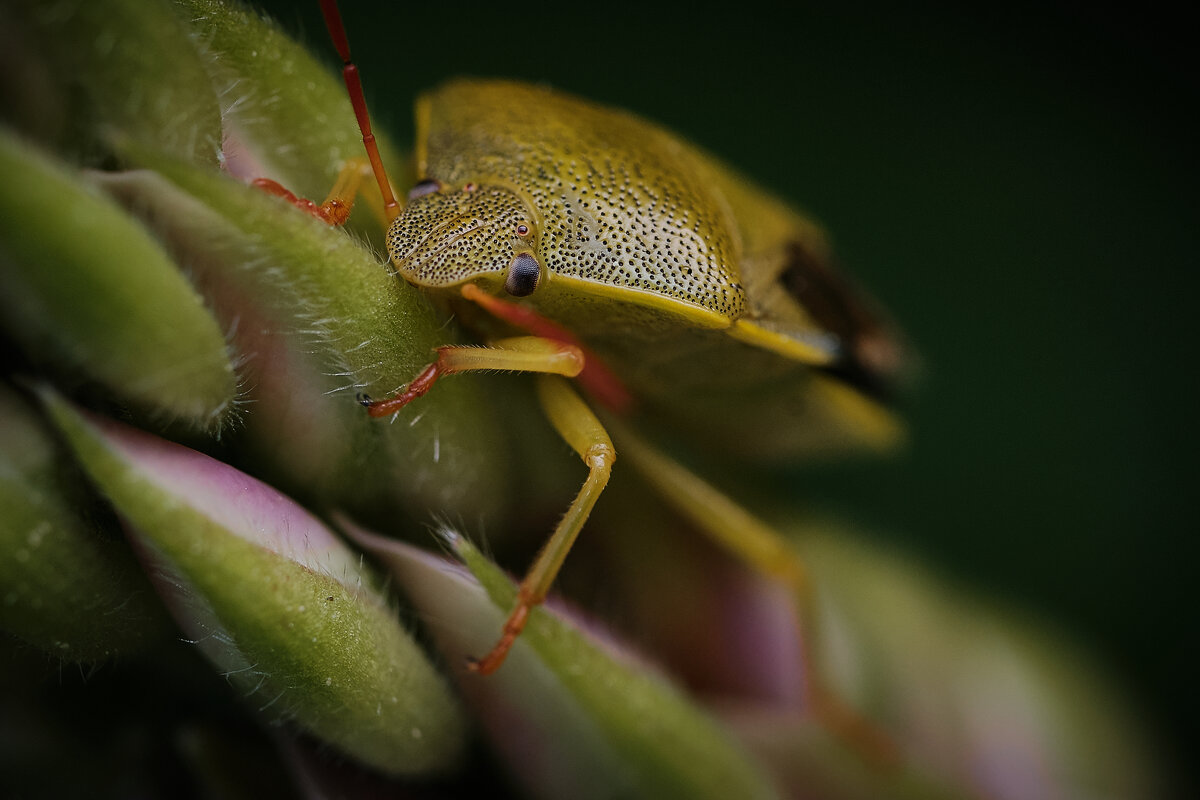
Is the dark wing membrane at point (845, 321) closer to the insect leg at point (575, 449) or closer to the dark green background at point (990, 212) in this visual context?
the dark green background at point (990, 212)

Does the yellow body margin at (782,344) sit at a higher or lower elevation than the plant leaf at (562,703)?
higher

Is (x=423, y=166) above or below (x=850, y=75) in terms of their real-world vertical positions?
below

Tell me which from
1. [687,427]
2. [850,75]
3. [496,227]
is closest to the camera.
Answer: [496,227]

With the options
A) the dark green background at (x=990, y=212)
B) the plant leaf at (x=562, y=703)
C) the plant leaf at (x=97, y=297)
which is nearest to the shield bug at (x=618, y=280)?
the plant leaf at (x=562, y=703)

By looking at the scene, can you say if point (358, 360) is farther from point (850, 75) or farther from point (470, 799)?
point (850, 75)

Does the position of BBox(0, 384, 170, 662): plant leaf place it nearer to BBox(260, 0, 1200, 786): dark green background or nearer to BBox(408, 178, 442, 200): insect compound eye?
BBox(408, 178, 442, 200): insect compound eye

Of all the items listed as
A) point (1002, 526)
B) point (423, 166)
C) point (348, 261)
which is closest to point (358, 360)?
point (348, 261)

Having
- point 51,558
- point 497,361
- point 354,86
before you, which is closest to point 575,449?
point 497,361

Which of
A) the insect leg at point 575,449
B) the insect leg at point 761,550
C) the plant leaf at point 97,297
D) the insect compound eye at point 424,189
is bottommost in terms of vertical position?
the insect leg at point 761,550

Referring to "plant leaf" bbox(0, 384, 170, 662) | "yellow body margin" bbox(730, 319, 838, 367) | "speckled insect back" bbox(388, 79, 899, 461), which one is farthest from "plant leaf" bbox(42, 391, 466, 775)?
"yellow body margin" bbox(730, 319, 838, 367)

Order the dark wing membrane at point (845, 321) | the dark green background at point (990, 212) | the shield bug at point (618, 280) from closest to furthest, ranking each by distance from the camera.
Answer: the shield bug at point (618, 280)
the dark wing membrane at point (845, 321)
the dark green background at point (990, 212)
